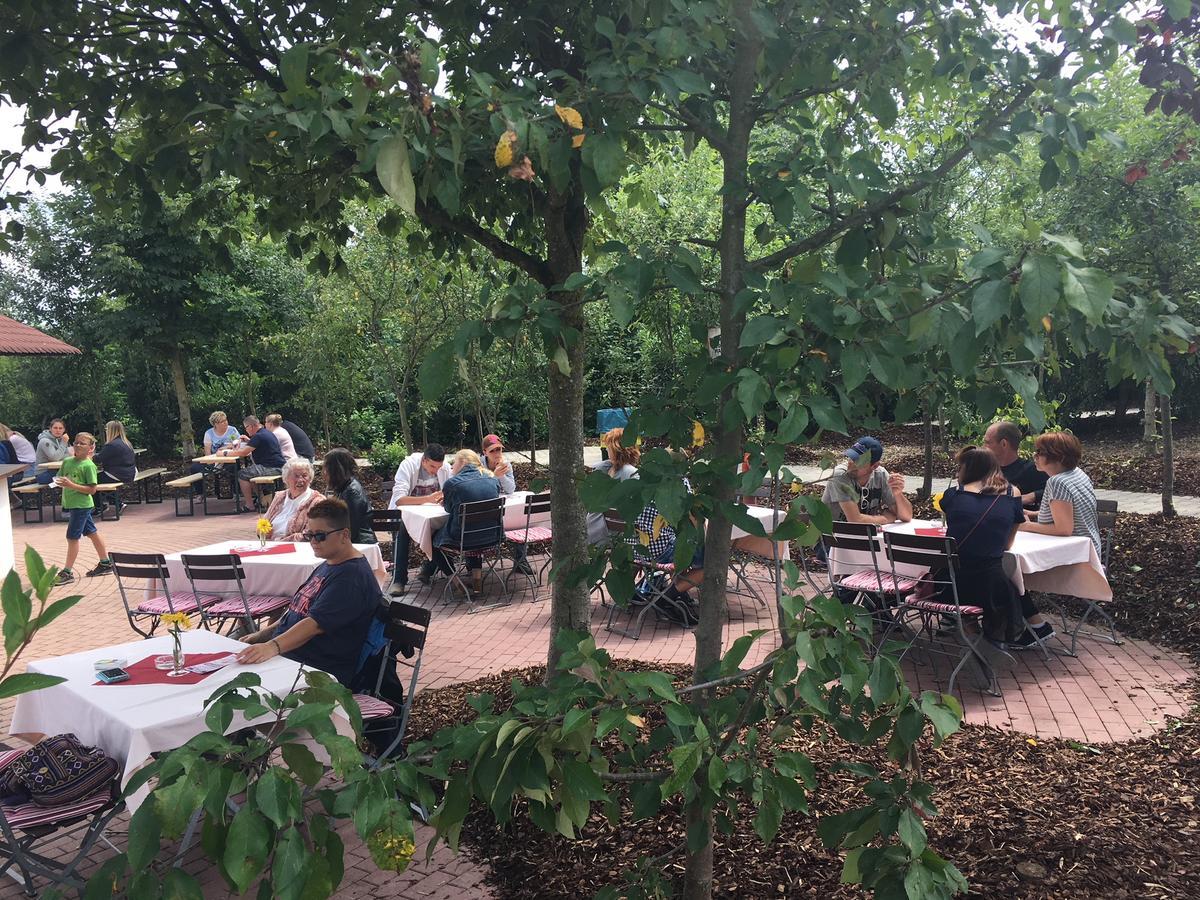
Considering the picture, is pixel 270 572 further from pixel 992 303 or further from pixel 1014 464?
pixel 992 303

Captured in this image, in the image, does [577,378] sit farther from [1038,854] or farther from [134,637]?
[134,637]

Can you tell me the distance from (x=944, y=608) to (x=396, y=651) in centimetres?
357

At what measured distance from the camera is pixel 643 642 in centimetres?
735

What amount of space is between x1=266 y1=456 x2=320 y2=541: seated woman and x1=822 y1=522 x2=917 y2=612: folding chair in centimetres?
459

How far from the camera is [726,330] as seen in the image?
2.71m

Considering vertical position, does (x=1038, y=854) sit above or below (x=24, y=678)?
below

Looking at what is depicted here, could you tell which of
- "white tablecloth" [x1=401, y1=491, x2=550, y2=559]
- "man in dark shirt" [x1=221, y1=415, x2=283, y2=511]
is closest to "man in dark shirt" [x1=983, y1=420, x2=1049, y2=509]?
"white tablecloth" [x1=401, y1=491, x2=550, y2=559]

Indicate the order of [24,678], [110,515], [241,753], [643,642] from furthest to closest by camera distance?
[110,515] → [643,642] → [241,753] → [24,678]

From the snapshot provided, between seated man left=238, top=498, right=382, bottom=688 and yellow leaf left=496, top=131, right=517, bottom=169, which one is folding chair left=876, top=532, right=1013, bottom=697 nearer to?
seated man left=238, top=498, right=382, bottom=688

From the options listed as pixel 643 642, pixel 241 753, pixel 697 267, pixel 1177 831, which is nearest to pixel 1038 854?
pixel 1177 831

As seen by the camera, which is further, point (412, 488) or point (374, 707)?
point (412, 488)

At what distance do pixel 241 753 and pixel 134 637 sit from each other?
7451 millimetres

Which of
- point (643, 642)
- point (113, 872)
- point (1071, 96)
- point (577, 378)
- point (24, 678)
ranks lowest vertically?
point (643, 642)

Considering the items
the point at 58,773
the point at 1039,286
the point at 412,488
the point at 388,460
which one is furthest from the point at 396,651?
the point at 388,460
